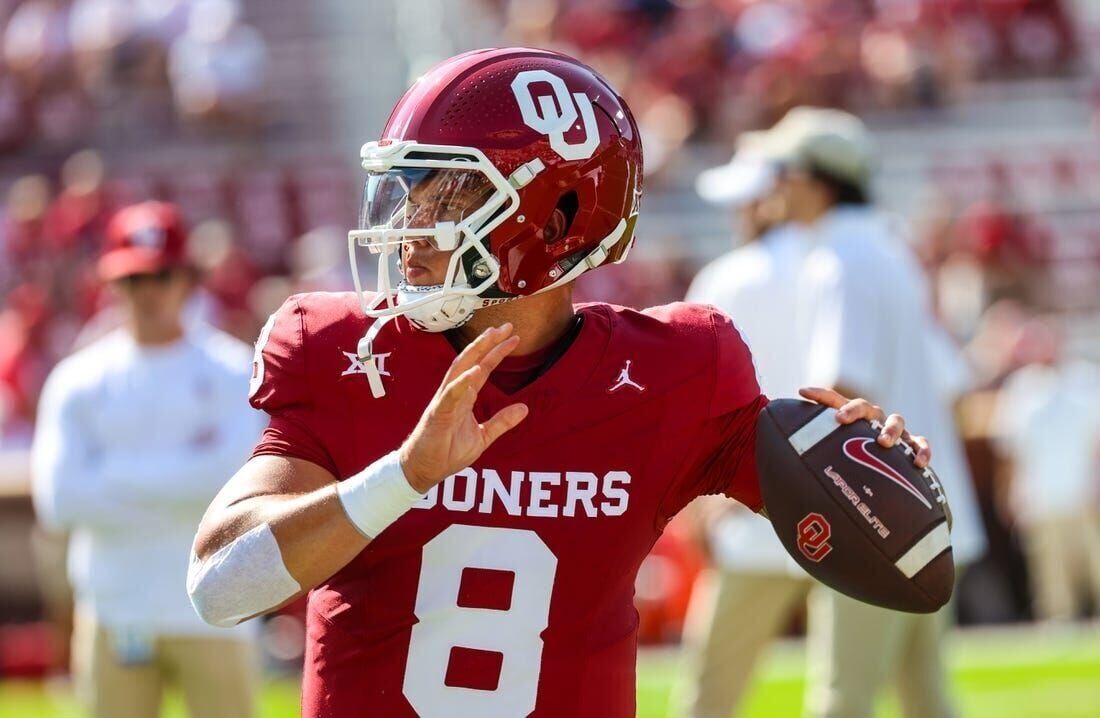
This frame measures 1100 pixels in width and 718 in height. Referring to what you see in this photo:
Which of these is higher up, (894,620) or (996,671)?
(894,620)

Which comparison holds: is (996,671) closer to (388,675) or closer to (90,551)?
(90,551)

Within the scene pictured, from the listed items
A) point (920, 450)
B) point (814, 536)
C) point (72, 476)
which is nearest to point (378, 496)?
point (814, 536)

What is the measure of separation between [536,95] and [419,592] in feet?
2.40

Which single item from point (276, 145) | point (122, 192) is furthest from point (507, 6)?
point (122, 192)

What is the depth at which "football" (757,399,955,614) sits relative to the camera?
2645 mm

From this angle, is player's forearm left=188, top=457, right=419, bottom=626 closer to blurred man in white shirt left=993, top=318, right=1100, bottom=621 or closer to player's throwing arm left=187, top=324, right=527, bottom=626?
player's throwing arm left=187, top=324, right=527, bottom=626

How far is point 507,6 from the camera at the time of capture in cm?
1436

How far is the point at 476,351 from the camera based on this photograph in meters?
2.33

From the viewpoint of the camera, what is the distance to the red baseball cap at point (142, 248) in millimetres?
5066

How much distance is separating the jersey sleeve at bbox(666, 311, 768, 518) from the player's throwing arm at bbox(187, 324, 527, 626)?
1.31ft

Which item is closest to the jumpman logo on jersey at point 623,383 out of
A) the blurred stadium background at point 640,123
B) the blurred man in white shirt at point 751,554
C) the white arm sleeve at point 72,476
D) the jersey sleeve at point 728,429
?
the jersey sleeve at point 728,429

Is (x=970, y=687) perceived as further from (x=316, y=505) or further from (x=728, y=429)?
(x=316, y=505)

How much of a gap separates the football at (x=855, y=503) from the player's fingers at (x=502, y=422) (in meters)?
0.46

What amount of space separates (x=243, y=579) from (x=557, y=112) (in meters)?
0.81
